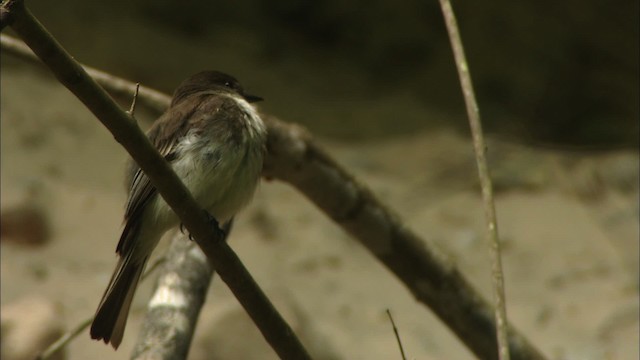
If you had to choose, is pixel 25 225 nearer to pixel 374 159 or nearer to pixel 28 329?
pixel 28 329

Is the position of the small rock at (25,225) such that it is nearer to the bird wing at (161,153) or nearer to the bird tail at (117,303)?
the bird wing at (161,153)

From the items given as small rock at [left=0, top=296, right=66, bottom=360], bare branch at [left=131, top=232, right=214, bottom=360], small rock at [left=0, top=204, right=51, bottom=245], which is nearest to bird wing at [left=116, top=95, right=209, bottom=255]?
bare branch at [left=131, top=232, right=214, bottom=360]

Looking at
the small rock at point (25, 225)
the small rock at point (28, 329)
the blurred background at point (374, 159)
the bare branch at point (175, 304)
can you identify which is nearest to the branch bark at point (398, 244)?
the bare branch at point (175, 304)

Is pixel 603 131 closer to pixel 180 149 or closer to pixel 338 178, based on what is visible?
pixel 338 178

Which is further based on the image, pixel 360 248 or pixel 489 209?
pixel 360 248

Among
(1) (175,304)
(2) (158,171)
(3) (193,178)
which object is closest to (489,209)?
(2) (158,171)

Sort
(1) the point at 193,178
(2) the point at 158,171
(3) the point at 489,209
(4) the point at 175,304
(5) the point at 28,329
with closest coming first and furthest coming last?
(2) the point at 158,171 → (3) the point at 489,209 → (1) the point at 193,178 → (4) the point at 175,304 → (5) the point at 28,329
